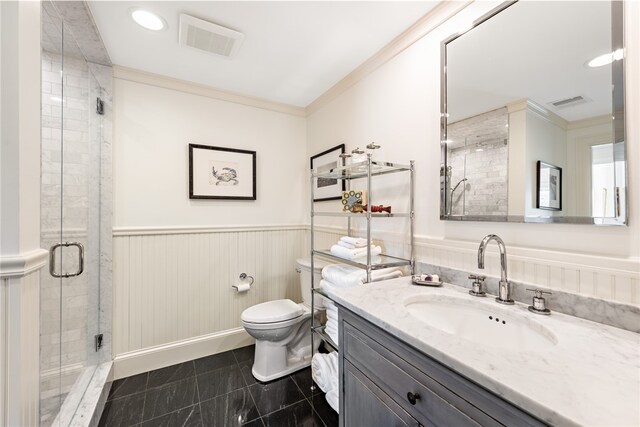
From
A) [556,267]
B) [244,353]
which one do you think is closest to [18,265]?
[556,267]

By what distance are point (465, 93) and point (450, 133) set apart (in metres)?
0.20

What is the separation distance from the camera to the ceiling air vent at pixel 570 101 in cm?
96

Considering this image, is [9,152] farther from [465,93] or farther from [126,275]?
[465,93]

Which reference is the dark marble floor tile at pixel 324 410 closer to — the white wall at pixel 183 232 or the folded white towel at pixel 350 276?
the folded white towel at pixel 350 276

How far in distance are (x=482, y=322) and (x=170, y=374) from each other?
2215 mm

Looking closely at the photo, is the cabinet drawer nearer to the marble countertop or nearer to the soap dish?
the marble countertop

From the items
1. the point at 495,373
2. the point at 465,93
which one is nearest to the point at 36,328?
the point at 495,373

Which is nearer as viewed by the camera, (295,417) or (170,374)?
(295,417)

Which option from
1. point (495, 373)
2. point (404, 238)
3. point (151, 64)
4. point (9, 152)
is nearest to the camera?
point (495, 373)

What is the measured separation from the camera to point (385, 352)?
3.03ft

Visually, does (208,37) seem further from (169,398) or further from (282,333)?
(169,398)

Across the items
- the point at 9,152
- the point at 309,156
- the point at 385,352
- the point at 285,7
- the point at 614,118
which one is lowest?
Result: the point at 385,352

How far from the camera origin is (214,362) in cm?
219

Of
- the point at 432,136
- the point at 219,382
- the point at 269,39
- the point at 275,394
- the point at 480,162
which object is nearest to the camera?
the point at 480,162
